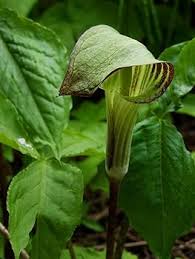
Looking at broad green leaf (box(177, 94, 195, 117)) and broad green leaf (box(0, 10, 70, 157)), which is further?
broad green leaf (box(177, 94, 195, 117))

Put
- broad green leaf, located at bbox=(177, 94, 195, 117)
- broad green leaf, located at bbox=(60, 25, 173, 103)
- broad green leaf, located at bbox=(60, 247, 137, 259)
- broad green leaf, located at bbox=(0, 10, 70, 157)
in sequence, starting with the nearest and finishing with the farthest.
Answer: broad green leaf, located at bbox=(60, 25, 173, 103)
broad green leaf, located at bbox=(0, 10, 70, 157)
broad green leaf, located at bbox=(60, 247, 137, 259)
broad green leaf, located at bbox=(177, 94, 195, 117)

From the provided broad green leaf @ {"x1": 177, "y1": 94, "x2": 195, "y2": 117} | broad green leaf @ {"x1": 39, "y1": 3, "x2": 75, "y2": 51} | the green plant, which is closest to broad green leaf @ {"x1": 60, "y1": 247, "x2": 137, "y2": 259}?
the green plant

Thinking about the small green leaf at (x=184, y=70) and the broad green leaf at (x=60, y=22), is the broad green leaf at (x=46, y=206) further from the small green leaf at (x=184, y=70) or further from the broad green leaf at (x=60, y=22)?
the broad green leaf at (x=60, y=22)

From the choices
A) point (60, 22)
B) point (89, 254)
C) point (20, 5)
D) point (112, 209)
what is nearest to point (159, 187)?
point (112, 209)

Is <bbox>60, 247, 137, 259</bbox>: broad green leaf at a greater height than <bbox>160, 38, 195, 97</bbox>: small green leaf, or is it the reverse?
<bbox>160, 38, 195, 97</bbox>: small green leaf

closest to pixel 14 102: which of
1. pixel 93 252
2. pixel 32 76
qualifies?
pixel 32 76

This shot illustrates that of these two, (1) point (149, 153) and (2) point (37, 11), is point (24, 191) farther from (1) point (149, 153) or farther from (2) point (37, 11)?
(2) point (37, 11)

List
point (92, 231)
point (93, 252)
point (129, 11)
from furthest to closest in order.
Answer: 1. point (129, 11)
2. point (92, 231)
3. point (93, 252)

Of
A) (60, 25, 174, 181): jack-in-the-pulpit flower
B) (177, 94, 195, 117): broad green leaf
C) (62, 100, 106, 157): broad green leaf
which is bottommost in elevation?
(177, 94, 195, 117): broad green leaf

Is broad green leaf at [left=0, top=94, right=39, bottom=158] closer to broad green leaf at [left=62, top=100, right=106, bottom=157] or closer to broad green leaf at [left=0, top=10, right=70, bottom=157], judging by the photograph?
broad green leaf at [left=0, top=10, right=70, bottom=157]
